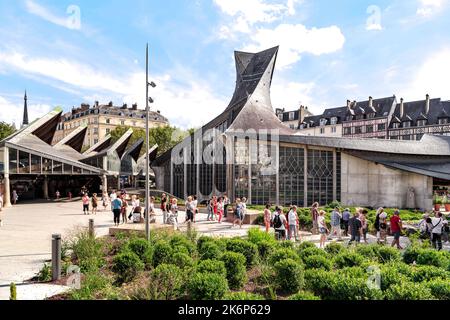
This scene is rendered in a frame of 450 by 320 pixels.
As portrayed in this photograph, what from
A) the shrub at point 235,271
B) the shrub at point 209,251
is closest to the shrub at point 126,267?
the shrub at point 209,251

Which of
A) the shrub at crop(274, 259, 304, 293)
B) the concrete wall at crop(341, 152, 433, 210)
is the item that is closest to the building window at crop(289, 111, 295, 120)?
the concrete wall at crop(341, 152, 433, 210)

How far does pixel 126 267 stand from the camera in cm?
864

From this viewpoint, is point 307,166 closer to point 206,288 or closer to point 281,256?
point 281,256

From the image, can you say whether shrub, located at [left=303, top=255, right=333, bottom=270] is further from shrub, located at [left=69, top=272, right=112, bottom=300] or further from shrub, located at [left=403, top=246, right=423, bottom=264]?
shrub, located at [left=69, top=272, right=112, bottom=300]

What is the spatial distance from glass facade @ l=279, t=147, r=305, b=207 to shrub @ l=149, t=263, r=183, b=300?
22507 mm

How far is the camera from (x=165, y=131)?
209ft

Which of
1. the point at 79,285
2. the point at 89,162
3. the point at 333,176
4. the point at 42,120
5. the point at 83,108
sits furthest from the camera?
the point at 83,108

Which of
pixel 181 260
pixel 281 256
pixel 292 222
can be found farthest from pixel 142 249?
pixel 292 222

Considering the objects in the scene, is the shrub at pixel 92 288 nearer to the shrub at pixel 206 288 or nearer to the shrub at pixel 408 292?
the shrub at pixel 206 288

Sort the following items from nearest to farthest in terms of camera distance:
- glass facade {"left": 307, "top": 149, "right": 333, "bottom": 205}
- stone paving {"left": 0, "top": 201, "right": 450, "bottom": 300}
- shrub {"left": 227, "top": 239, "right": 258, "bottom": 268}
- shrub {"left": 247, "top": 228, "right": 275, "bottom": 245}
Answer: stone paving {"left": 0, "top": 201, "right": 450, "bottom": 300} < shrub {"left": 227, "top": 239, "right": 258, "bottom": 268} < shrub {"left": 247, "top": 228, "right": 275, "bottom": 245} < glass facade {"left": 307, "top": 149, "right": 333, "bottom": 205}

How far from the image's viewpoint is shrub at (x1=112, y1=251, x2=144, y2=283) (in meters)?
8.56
